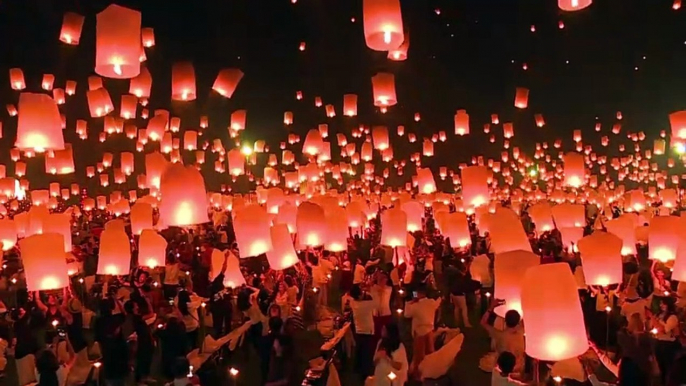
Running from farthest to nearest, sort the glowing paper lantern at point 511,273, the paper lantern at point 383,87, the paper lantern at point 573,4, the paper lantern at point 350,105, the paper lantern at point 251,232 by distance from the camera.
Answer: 1. the paper lantern at point 350,105
2. the paper lantern at point 383,87
3. the paper lantern at point 251,232
4. the paper lantern at point 573,4
5. the glowing paper lantern at point 511,273

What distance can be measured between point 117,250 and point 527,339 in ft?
19.3

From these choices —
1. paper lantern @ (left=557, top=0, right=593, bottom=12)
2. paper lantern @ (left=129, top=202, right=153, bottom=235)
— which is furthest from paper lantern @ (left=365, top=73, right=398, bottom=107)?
paper lantern @ (left=129, top=202, right=153, bottom=235)

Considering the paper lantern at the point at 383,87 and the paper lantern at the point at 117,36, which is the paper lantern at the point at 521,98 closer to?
the paper lantern at the point at 383,87

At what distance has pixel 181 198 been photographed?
257 inches

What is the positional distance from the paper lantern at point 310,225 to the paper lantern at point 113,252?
95.2 inches

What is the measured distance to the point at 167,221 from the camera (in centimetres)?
653

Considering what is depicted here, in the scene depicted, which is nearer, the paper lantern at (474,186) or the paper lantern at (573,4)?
the paper lantern at (573,4)

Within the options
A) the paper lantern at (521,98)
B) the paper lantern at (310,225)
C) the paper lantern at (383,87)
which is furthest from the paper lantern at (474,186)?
the paper lantern at (521,98)

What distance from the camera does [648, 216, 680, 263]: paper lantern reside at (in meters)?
9.22

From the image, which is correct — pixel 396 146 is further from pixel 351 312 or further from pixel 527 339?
pixel 527 339

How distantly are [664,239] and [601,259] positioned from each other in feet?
6.75

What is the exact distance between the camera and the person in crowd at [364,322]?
886cm

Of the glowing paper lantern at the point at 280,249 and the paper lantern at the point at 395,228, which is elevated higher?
the paper lantern at the point at 395,228

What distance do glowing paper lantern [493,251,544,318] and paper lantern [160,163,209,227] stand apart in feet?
8.58
